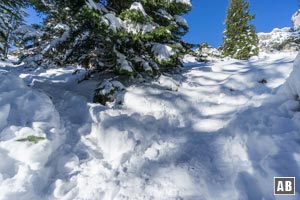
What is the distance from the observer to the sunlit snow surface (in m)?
3.79

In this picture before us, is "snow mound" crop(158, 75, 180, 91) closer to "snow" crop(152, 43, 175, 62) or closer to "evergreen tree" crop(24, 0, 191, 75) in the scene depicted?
"evergreen tree" crop(24, 0, 191, 75)

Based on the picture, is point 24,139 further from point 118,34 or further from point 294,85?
point 294,85

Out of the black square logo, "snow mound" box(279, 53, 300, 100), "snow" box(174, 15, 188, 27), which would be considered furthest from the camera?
"snow" box(174, 15, 188, 27)

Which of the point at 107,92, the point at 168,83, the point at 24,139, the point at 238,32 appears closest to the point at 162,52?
the point at 168,83

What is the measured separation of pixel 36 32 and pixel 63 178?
693 cm

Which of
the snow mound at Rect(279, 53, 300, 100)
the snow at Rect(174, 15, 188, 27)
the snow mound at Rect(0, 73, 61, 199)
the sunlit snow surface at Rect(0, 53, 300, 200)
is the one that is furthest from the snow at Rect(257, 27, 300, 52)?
the snow mound at Rect(0, 73, 61, 199)

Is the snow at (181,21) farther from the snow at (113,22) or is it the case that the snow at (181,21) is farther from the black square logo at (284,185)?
the black square logo at (284,185)

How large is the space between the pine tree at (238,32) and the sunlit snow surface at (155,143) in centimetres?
1381

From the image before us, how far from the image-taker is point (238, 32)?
22.0 metres

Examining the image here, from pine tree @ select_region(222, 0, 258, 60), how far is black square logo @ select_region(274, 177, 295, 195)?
17.5 meters

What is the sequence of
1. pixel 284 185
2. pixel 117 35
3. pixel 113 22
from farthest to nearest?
pixel 117 35
pixel 113 22
pixel 284 185

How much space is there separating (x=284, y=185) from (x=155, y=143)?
253cm

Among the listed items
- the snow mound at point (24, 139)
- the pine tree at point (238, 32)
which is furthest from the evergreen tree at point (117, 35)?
the pine tree at point (238, 32)

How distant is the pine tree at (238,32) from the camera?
2036 centimetres
